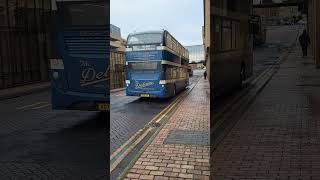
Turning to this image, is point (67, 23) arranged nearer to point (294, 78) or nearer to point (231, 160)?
point (231, 160)

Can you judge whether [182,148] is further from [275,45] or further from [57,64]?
[275,45]

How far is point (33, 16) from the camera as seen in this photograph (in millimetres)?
7746

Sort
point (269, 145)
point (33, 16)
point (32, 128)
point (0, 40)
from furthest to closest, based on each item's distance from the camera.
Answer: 1. point (0, 40)
2. point (32, 128)
3. point (33, 16)
4. point (269, 145)

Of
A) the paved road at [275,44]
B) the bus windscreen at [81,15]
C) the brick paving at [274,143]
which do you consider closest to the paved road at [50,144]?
the brick paving at [274,143]

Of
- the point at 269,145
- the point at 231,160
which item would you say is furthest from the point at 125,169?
the point at 269,145

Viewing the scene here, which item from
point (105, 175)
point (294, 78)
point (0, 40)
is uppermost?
point (0, 40)

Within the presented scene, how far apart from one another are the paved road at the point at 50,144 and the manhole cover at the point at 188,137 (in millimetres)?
1551

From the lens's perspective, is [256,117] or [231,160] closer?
[231,160]

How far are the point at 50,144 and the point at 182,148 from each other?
3703 mm

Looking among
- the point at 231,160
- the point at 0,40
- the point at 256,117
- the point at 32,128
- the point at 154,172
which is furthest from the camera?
the point at 0,40

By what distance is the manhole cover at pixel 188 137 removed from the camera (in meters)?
3.41

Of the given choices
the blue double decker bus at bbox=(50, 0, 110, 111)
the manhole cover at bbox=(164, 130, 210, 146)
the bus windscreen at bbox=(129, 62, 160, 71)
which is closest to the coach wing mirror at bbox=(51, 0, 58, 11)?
the blue double decker bus at bbox=(50, 0, 110, 111)

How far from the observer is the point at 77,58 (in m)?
8.39

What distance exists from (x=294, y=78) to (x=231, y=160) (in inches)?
440
